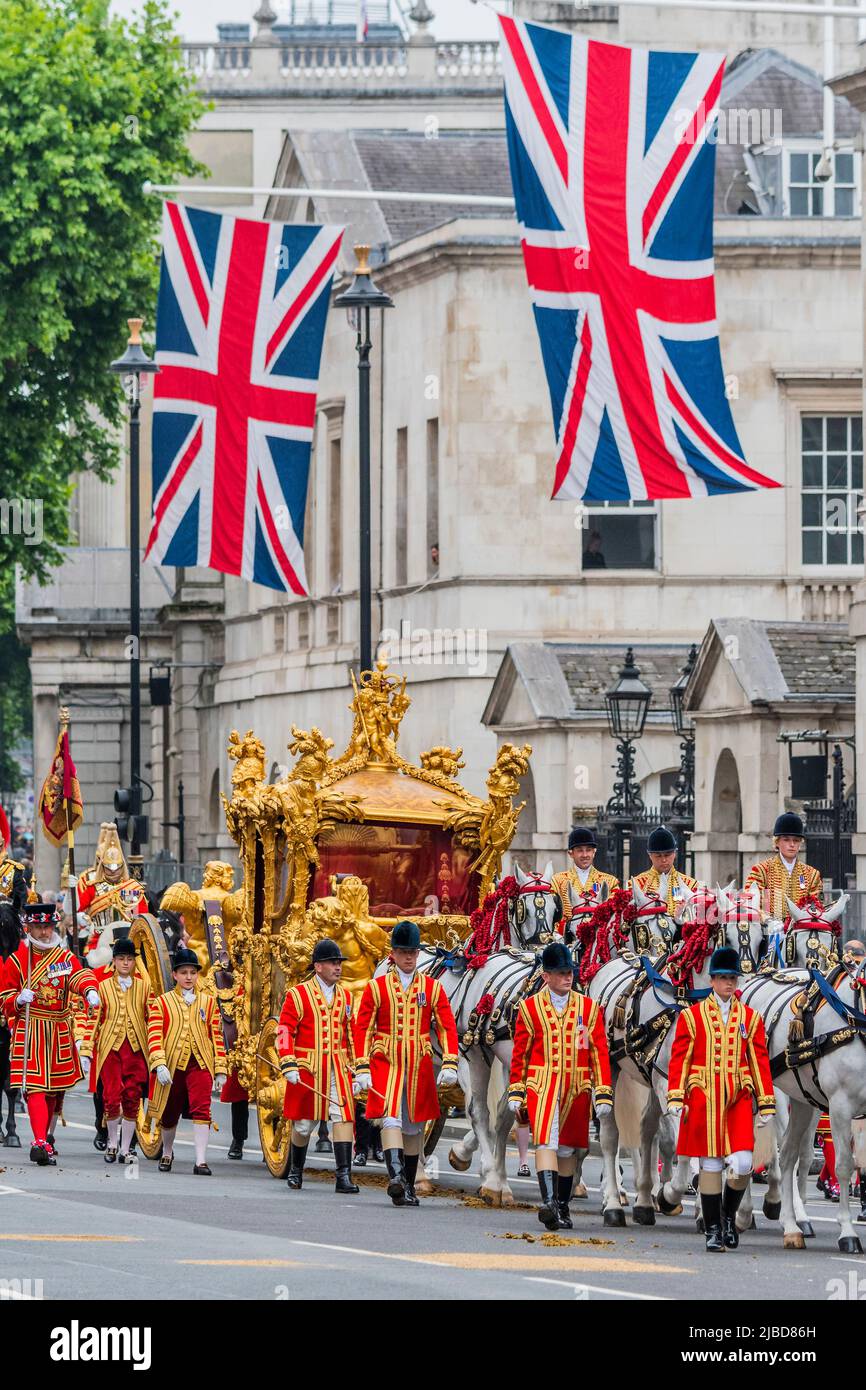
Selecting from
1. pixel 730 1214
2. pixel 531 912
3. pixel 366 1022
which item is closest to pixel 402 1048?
pixel 366 1022

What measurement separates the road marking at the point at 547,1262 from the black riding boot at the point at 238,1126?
22.5ft

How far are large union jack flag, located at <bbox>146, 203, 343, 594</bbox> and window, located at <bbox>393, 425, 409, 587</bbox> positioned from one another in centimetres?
1098

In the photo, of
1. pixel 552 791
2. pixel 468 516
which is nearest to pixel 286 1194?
pixel 552 791

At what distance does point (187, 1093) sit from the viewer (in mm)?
22672

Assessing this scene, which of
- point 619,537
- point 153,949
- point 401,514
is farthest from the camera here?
point 401,514

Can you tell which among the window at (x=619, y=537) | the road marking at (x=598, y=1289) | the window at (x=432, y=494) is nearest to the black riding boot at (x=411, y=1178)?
the road marking at (x=598, y=1289)

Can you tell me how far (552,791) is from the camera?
36.8 meters

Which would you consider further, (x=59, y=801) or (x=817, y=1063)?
(x=59, y=801)

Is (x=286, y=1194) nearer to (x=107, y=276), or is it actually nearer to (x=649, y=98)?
(x=649, y=98)

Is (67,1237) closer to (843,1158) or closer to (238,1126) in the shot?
(843,1158)

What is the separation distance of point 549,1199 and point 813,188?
26.9m

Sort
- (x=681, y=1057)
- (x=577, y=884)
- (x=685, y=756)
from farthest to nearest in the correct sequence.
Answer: (x=685, y=756), (x=577, y=884), (x=681, y=1057)

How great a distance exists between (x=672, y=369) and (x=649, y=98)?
1978 mm
